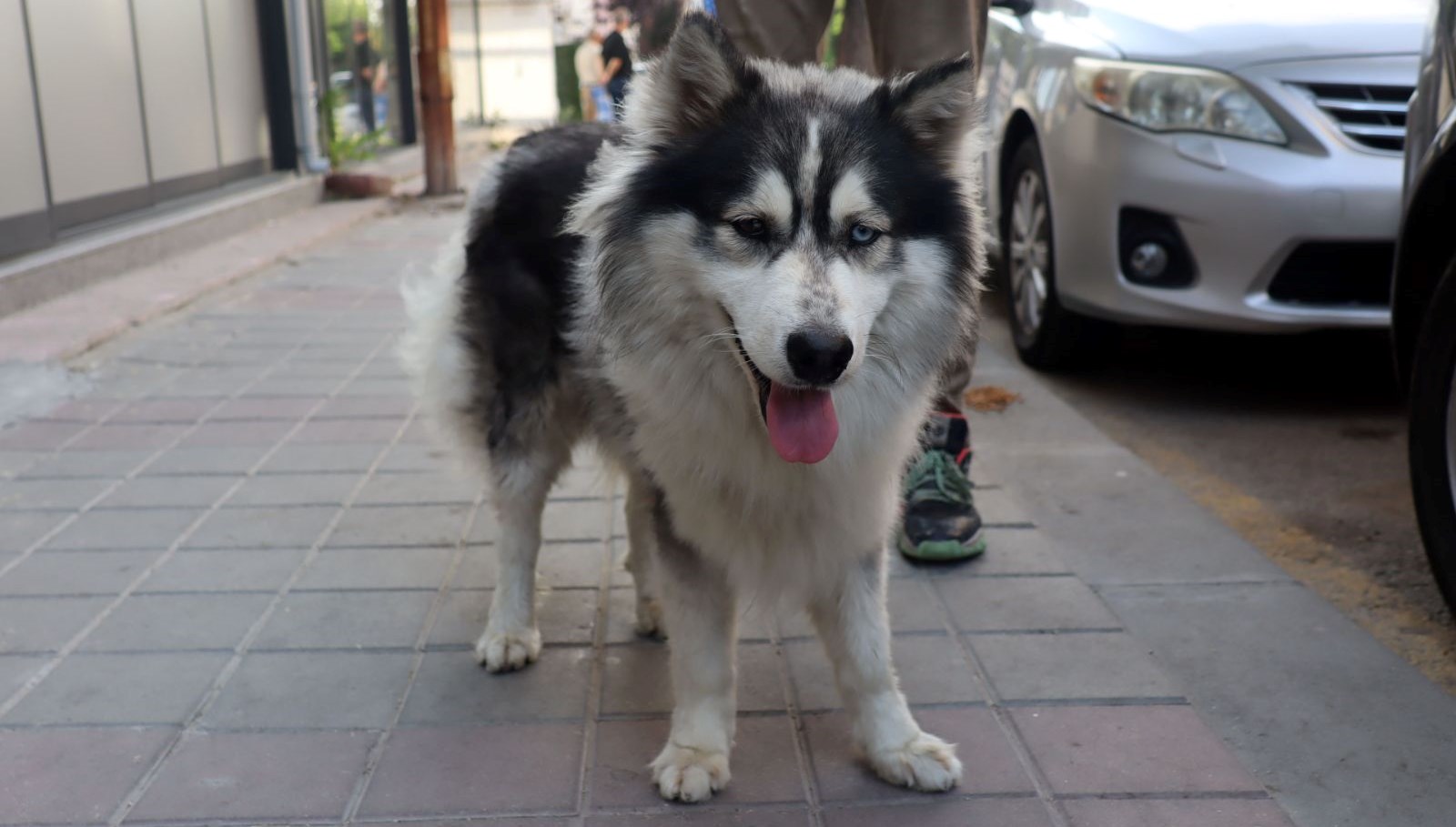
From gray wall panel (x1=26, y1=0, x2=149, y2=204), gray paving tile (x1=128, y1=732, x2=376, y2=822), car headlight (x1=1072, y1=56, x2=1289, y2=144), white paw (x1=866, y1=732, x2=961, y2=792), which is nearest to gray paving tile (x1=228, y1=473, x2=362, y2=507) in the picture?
gray paving tile (x1=128, y1=732, x2=376, y2=822)

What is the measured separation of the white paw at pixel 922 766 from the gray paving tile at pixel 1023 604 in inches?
26.2

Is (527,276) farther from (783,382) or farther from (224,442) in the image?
(224,442)

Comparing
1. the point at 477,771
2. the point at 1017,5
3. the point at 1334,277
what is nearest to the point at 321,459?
the point at 477,771

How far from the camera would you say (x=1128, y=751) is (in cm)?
246

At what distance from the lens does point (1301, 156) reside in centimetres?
439

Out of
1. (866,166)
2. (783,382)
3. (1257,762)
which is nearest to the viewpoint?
(783,382)

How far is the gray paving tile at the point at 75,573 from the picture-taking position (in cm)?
321

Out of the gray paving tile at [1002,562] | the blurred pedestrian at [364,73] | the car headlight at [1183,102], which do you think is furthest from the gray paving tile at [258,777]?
the blurred pedestrian at [364,73]

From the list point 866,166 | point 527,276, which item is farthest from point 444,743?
point 866,166

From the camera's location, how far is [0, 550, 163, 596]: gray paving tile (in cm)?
321

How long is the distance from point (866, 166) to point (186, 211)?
24.3ft

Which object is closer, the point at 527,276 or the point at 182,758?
the point at 182,758

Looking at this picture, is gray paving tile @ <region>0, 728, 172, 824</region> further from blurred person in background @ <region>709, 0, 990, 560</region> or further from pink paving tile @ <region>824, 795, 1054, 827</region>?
blurred person in background @ <region>709, 0, 990, 560</region>

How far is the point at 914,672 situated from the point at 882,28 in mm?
1676
